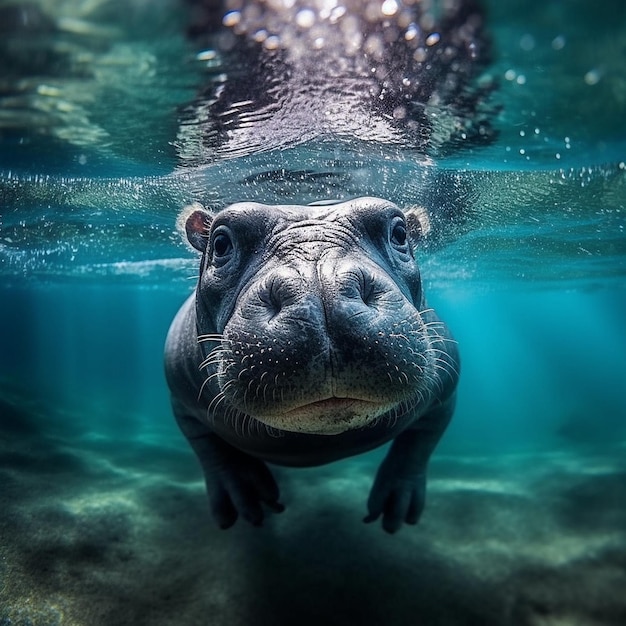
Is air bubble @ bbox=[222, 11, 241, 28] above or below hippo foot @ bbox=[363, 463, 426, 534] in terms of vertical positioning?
above

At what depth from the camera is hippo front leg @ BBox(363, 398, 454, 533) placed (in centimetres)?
607

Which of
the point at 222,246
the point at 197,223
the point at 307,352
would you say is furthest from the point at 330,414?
the point at 197,223

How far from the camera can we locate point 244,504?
18.8 ft

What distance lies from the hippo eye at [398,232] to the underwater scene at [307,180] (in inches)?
20.1

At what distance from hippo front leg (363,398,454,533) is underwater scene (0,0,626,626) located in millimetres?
705

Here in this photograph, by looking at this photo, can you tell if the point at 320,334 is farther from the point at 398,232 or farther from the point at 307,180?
the point at 307,180

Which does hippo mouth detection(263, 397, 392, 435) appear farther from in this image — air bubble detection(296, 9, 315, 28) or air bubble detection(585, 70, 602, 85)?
air bubble detection(585, 70, 602, 85)

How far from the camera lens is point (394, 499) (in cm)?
611

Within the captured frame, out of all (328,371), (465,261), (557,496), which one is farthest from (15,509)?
(465,261)

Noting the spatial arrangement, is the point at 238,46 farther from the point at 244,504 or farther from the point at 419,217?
the point at 244,504

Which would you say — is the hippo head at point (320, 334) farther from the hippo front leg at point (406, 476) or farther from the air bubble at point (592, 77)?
the air bubble at point (592, 77)

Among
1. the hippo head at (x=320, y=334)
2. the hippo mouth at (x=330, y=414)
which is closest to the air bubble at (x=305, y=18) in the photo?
the hippo head at (x=320, y=334)

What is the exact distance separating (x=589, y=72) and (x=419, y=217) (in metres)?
2.17

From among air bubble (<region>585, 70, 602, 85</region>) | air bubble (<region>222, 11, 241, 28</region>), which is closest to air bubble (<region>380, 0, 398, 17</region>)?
air bubble (<region>222, 11, 241, 28</region>)
